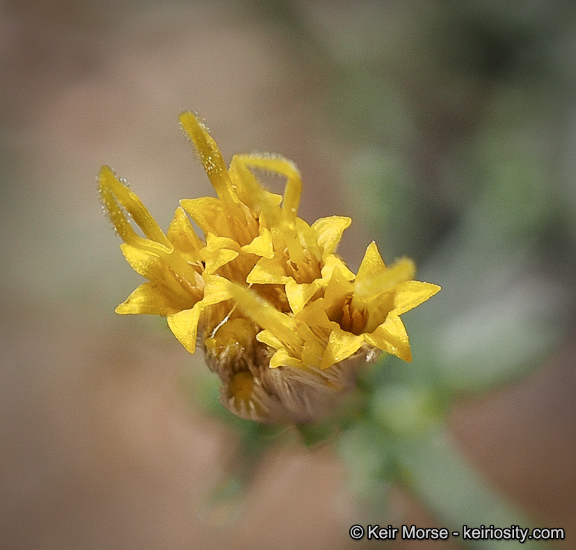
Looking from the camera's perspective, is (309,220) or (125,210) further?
(309,220)

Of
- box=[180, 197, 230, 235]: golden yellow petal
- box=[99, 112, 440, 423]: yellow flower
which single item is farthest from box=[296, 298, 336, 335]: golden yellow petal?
box=[180, 197, 230, 235]: golden yellow petal

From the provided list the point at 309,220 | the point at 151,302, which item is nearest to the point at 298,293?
the point at 151,302

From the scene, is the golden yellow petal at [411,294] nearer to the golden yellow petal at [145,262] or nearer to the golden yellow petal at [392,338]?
the golden yellow petal at [392,338]

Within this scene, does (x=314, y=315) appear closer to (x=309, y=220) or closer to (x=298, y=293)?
(x=298, y=293)

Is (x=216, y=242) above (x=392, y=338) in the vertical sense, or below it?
above

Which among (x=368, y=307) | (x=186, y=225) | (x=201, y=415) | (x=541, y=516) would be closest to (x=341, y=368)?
(x=368, y=307)

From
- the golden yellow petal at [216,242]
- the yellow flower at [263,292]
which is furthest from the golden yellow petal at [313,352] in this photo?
the golden yellow petal at [216,242]

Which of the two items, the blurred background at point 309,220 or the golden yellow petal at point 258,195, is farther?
the blurred background at point 309,220

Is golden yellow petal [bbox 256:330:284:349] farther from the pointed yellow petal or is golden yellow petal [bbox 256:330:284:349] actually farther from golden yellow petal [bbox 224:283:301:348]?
the pointed yellow petal

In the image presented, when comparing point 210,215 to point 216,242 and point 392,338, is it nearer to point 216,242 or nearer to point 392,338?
point 216,242
